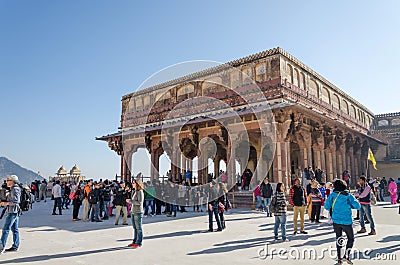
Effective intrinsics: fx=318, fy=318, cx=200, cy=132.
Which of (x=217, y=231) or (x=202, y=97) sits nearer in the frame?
(x=217, y=231)

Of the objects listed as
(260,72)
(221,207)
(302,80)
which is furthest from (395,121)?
(221,207)

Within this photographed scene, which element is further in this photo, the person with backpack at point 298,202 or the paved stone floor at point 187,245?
the person with backpack at point 298,202

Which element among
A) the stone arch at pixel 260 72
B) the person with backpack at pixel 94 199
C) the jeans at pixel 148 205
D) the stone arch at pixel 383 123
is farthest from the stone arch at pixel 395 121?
the person with backpack at pixel 94 199

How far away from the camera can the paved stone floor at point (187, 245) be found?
16.9ft

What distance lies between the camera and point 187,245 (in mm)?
6242

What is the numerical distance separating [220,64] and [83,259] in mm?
16722

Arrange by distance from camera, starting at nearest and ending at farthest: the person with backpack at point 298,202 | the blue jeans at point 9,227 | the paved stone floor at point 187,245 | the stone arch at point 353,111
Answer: the paved stone floor at point 187,245 → the blue jeans at point 9,227 → the person with backpack at point 298,202 → the stone arch at point 353,111

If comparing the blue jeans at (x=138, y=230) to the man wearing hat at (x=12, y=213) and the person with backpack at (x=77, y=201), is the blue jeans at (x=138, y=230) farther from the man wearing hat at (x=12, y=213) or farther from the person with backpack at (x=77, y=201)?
the person with backpack at (x=77, y=201)

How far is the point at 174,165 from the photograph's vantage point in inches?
746

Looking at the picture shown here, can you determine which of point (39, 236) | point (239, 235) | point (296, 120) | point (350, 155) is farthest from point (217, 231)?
point (350, 155)

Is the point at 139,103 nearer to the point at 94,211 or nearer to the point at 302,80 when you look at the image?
the point at 302,80

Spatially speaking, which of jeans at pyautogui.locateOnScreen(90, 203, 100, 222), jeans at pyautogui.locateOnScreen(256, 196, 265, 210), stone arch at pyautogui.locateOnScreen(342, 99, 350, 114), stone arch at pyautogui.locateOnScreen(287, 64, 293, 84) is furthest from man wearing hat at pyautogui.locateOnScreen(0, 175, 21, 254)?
stone arch at pyautogui.locateOnScreen(342, 99, 350, 114)

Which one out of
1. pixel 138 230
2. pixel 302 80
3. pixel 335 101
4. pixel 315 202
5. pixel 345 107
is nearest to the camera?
pixel 138 230

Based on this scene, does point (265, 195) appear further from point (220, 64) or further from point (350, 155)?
point (350, 155)
